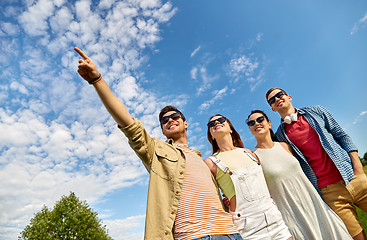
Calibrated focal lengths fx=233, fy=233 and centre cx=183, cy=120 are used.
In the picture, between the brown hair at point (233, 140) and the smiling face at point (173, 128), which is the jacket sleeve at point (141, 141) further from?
the brown hair at point (233, 140)

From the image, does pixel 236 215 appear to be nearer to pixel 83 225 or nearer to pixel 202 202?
pixel 202 202

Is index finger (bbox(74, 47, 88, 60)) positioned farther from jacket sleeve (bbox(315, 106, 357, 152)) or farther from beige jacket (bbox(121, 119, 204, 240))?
jacket sleeve (bbox(315, 106, 357, 152))

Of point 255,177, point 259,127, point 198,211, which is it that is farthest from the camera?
point 259,127

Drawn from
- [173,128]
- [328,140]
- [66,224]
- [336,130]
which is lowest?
[328,140]

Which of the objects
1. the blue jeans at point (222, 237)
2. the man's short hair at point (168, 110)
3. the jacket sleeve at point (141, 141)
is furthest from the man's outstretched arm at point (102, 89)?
the blue jeans at point (222, 237)

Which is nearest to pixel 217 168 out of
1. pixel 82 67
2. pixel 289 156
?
pixel 289 156

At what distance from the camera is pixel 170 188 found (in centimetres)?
302

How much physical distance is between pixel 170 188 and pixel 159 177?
0.70 feet

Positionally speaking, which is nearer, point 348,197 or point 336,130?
point 348,197

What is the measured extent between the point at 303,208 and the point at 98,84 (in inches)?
148

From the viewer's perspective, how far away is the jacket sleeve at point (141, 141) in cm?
293

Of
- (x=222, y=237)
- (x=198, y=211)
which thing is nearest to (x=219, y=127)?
(x=198, y=211)

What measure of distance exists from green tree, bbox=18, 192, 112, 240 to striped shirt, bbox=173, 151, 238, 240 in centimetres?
2830

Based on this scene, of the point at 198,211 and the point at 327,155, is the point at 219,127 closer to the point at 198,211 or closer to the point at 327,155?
the point at 198,211
